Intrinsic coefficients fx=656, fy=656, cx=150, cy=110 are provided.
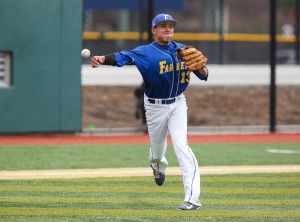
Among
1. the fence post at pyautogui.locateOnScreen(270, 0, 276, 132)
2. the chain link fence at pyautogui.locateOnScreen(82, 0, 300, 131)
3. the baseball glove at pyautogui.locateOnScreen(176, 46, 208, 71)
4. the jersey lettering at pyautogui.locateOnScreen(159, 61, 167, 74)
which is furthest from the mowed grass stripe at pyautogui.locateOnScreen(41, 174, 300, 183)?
the fence post at pyautogui.locateOnScreen(270, 0, 276, 132)

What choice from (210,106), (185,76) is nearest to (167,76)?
(185,76)

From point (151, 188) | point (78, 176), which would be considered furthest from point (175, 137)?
point (78, 176)

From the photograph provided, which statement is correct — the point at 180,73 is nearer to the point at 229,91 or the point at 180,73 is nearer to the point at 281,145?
the point at 281,145

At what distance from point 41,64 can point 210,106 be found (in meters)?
6.40

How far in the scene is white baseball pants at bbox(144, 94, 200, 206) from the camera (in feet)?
20.8

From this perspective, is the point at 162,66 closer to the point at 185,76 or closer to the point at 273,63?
the point at 185,76

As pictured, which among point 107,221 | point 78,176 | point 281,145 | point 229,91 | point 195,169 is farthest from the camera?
point 229,91

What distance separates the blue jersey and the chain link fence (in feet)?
22.8

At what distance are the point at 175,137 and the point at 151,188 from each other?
1.26 m

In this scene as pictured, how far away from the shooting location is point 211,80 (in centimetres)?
2006

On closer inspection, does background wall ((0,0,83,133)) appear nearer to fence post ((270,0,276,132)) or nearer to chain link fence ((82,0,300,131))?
chain link fence ((82,0,300,131))

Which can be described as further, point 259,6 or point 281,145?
→ point 259,6

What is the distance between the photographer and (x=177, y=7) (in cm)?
2077

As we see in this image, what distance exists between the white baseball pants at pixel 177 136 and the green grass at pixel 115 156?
257 centimetres
